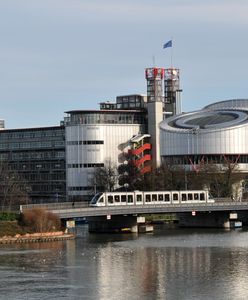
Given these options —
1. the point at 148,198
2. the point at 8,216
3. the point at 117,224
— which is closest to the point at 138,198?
the point at 148,198

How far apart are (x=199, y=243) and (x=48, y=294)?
4667cm

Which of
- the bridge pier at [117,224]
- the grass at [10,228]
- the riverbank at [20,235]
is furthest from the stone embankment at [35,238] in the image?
the bridge pier at [117,224]

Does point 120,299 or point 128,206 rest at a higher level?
point 128,206

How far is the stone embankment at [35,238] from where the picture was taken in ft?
395

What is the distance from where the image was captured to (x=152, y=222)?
554 ft

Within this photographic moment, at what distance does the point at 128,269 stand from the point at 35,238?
1284 inches

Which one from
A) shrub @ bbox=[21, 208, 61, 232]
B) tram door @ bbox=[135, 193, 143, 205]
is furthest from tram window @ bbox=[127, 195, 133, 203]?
shrub @ bbox=[21, 208, 61, 232]

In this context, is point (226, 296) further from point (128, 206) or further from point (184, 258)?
point (128, 206)

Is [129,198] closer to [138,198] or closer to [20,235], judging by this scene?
[138,198]

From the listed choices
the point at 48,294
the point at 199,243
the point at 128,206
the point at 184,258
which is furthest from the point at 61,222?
the point at 48,294

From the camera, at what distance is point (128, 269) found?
92.2m

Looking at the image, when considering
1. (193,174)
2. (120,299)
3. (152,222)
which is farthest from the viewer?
(193,174)

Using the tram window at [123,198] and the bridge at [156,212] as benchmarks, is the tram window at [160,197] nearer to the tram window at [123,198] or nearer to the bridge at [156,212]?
the bridge at [156,212]

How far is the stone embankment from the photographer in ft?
395
